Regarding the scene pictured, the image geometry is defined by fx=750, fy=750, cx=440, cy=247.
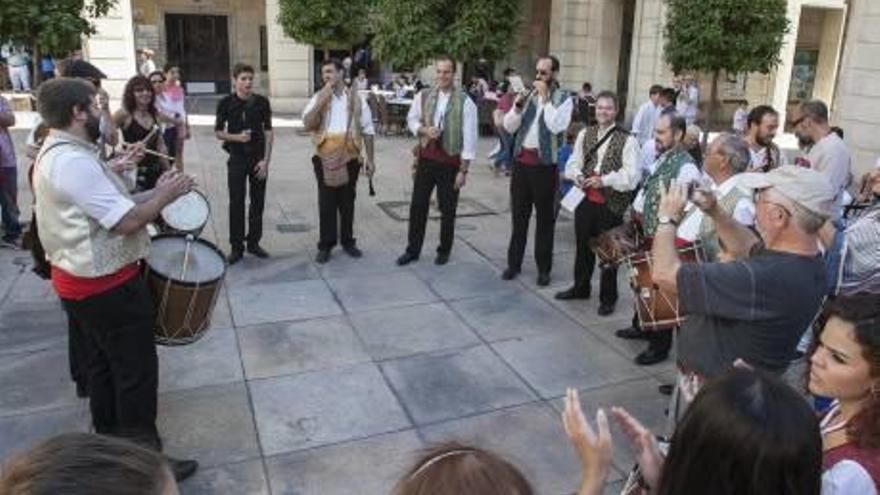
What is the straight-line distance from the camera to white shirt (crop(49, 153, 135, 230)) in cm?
326

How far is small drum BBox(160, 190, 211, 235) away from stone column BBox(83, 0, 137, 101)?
15213 mm

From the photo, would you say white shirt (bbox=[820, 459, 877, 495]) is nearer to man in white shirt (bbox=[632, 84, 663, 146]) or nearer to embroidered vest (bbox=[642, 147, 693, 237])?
embroidered vest (bbox=[642, 147, 693, 237])

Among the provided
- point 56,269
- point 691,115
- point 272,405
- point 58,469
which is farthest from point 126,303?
point 691,115

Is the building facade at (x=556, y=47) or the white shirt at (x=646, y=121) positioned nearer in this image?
the white shirt at (x=646, y=121)

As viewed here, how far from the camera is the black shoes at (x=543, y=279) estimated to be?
6.86m

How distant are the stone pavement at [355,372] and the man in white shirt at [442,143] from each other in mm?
627

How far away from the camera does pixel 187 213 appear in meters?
5.32

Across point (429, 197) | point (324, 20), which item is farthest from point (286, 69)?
point (429, 197)

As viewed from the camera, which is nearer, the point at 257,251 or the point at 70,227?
the point at 70,227

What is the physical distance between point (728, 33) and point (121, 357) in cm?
808

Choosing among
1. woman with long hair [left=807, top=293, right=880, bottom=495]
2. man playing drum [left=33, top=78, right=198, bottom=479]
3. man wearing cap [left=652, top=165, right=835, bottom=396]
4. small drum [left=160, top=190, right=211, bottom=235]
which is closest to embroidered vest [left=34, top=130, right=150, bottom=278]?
man playing drum [left=33, top=78, right=198, bottom=479]

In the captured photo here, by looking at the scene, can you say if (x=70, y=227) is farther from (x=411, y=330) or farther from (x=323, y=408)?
(x=411, y=330)

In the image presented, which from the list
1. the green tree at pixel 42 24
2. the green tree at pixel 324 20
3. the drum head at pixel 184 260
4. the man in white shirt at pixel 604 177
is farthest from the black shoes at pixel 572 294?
the green tree at pixel 324 20

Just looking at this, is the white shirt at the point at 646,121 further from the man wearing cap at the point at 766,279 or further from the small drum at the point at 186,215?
the man wearing cap at the point at 766,279
